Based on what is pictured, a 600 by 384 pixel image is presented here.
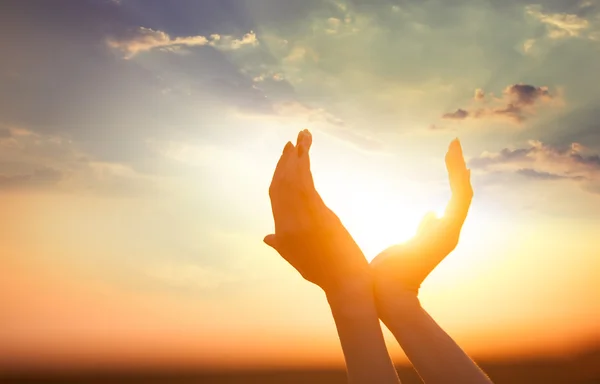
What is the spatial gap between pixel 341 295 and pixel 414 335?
5.07 ft

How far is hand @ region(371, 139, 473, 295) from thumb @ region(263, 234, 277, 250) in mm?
2010

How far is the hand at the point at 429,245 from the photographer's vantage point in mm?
11102

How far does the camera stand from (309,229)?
426 inches

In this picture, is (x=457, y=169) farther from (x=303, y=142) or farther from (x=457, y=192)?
(x=303, y=142)

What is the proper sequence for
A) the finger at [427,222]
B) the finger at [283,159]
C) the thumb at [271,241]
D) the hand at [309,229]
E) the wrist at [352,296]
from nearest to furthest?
1. the wrist at [352,296]
2. the hand at [309,229]
3. the finger at [283,159]
4. the thumb at [271,241]
5. the finger at [427,222]

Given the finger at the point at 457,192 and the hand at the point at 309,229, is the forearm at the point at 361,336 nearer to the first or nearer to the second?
the hand at the point at 309,229

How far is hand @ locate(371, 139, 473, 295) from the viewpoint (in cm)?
1110

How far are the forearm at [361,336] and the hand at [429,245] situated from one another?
496 millimetres

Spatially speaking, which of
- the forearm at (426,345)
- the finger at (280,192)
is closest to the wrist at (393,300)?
the forearm at (426,345)

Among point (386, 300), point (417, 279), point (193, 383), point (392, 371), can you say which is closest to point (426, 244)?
point (417, 279)

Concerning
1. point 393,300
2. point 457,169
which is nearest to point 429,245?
point 393,300

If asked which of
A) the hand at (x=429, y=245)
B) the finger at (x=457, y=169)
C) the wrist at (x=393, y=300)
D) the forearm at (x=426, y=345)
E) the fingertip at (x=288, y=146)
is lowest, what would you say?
the forearm at (x=426, y=345)

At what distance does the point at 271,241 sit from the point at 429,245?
127 inches

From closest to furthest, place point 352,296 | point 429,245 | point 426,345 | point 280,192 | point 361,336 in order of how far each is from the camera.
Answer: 1. point 426,345
2. point 361,336
3. point 352,296
4. point 280,192
5. point 429,245
